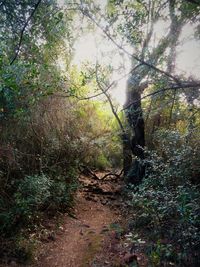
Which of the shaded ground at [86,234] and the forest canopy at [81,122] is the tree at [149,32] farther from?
the shaded ground at [86,234]

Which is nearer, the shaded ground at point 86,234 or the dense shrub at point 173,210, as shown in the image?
the dense shrub at point 173,210

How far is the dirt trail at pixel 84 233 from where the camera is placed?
5.98m

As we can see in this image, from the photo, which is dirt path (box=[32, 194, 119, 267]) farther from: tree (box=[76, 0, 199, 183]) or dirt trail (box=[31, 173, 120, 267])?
tree (box=[76, 0, 199, 183])

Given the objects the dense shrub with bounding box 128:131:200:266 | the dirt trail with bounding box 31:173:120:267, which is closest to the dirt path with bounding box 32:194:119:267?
the dirt trail with bounding box 31:173:120:267

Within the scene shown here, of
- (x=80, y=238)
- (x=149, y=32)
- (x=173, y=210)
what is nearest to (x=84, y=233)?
(x=80, y=238)

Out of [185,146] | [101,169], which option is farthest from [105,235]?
[101,169]

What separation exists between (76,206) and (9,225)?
10.2 ft

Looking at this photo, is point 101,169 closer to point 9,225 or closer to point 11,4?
point 9,225

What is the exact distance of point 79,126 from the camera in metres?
10.7

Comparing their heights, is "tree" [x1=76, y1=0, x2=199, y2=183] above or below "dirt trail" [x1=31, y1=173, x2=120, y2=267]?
above

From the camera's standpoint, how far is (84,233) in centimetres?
735

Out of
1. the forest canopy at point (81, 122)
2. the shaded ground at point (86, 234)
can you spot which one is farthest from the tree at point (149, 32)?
the shaded ground at point (86, 234)

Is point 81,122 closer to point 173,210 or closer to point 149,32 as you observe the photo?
point 149,32

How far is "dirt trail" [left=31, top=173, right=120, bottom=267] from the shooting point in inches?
235
